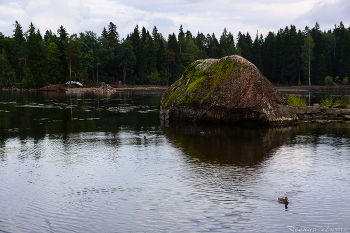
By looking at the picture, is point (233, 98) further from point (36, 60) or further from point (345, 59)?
point (345, 59)

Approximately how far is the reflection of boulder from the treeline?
94.8 metres

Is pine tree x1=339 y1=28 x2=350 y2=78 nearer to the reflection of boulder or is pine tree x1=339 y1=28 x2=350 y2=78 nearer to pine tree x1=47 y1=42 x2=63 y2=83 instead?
pine tree x1=47 y1=42 x2=63 y2=83

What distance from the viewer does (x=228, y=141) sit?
57.9ft

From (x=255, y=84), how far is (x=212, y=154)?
11703 mm

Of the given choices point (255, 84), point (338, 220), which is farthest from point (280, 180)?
point (255, 84)

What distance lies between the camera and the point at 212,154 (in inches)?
570

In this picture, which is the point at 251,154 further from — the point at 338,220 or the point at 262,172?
the point at 338,220

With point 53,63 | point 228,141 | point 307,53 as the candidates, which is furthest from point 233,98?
point 307,53

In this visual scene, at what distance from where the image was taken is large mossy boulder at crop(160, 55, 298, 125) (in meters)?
24.0

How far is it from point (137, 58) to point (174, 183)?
132m

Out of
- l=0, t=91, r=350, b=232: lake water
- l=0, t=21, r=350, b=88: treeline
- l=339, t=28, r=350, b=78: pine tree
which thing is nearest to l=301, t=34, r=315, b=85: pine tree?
l=0, t=21, r=350, b=88: treeline

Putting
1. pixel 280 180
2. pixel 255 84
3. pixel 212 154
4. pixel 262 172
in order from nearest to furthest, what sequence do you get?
pixel 280 180
pixel 262 172
pixel 212 154
pixel 255 84

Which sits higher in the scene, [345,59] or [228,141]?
[345,59]

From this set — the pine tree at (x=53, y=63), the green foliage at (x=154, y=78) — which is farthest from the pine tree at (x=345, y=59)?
the pine tree at (x=53, y=63)
